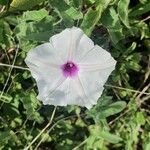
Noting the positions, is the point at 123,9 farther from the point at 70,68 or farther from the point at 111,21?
the point at 70,68

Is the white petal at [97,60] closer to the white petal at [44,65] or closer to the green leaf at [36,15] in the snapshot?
the white petal at [44,65]

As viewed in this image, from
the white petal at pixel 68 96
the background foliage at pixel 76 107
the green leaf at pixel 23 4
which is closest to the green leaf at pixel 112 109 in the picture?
the background foliage at pixel 76 107

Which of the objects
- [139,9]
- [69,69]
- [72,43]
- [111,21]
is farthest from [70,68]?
[139,9]

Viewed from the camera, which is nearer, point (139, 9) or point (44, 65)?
point (44, 65)

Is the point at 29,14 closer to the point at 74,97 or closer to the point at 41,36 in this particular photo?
the point at 41,36

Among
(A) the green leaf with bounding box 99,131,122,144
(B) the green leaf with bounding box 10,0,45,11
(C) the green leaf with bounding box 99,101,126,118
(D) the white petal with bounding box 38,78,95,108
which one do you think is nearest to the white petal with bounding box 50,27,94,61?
(D) the white petal with bounding box 38,78,95,108

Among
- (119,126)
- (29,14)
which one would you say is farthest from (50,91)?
(119,126)
